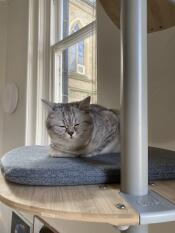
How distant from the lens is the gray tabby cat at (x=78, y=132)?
695mm

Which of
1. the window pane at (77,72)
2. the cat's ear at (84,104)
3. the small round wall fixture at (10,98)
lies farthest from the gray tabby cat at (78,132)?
the small round wall fixture at (10,98)

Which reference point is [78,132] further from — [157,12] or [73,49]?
[73,49]

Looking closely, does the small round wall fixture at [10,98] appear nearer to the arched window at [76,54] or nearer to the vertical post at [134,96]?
the arched window at [76,54]

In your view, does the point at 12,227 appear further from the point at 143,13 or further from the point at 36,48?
the point at 143,13

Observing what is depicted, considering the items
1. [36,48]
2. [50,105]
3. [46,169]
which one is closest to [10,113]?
[36,48]

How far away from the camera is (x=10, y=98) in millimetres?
2041

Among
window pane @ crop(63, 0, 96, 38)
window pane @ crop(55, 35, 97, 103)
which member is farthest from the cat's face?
window pane @ crop(63, 0, 96, 38)

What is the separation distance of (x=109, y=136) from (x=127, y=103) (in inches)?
12.7

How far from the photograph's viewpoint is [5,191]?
1.52 ft

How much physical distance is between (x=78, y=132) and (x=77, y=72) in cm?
90

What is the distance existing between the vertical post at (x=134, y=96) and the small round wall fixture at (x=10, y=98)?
5.32 ft

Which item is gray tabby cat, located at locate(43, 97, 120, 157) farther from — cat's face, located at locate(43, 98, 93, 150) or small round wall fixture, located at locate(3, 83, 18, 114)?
small round wall fixture, located at locate(3, 83, 18, 114)

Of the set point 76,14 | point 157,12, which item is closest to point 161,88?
point 157,12

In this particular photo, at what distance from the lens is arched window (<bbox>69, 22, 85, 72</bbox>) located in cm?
148
